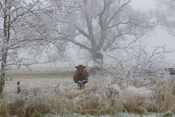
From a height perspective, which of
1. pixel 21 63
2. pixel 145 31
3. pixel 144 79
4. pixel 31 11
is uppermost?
pixel 145 31

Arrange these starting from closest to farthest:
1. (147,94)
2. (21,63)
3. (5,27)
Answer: (147,94) → (21,63) → (5,27)

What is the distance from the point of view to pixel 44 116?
362 centimetres

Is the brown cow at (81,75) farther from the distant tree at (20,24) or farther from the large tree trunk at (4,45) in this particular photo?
the large tree trunk at (4,45)

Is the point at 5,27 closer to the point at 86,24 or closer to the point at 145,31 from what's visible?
the point at 86,24

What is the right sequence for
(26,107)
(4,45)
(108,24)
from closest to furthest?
1. (26,107)
2. (4,45)
3. (108,24)

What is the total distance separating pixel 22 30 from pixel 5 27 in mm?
476

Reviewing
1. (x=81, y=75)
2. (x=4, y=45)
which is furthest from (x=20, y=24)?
(x=81, y=75)

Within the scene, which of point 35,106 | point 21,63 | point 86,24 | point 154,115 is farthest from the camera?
point 86,24

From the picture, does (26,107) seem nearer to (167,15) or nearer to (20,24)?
(20,24)

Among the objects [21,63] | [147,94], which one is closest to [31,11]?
[21,63]

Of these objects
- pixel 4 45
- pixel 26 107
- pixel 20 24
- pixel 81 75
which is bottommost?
pixel 26 107

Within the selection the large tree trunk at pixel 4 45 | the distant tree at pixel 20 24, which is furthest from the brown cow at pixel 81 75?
the large tree trunk at pixel 4 45

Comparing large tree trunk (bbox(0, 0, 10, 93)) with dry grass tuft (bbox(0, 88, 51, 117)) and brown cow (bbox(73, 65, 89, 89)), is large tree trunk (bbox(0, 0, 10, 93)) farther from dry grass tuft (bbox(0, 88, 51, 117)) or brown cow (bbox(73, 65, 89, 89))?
brown cow (bbox(73, 65, 89, 89))

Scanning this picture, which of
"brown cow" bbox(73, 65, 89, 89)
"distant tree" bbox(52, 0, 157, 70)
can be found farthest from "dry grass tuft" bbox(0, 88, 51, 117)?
"distant tree" bbox(52, 0, 157, 70)
